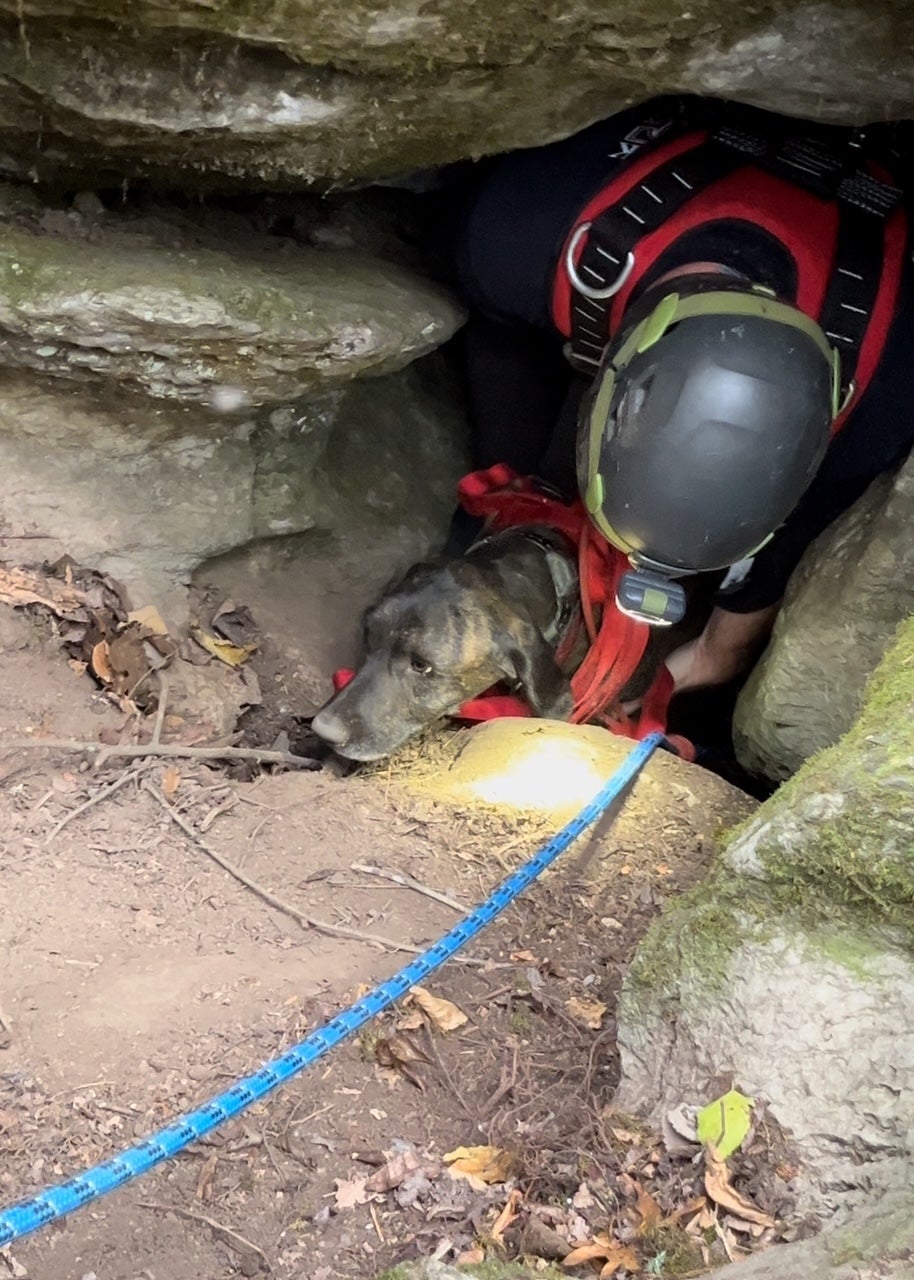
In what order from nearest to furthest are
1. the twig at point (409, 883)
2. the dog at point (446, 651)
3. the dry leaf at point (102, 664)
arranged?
the twig at point (409, 883) < the dry leaf at point (102, 664) < the dog at point (446, 651)

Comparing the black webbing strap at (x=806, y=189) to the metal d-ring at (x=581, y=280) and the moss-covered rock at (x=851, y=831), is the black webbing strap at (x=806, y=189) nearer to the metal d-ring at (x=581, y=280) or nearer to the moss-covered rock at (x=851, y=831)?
the metal d-ring at (x=581, y=280)

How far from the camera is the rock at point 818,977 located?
175cm

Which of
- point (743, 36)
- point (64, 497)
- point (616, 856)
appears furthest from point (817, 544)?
point (64, 497)

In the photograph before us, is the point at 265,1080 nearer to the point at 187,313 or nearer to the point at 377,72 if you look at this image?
the point at 187,313

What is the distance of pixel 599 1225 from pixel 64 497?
263 cm

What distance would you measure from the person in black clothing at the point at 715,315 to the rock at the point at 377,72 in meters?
0.57

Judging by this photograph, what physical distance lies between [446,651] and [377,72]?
75.2 inches

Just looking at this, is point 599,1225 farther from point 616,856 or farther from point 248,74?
point 248,74

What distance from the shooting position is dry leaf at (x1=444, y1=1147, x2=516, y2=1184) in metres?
1.91

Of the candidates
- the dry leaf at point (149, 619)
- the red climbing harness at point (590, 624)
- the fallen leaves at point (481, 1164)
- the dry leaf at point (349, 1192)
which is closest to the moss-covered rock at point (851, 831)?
the fallen leaves at point (481, 1164)

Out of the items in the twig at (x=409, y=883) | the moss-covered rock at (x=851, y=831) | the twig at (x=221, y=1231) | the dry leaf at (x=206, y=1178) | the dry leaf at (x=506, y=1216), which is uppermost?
the moss-covered rock at (x=851, y=831)

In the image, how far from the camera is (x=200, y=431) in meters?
3.56

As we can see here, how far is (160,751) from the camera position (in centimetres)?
314

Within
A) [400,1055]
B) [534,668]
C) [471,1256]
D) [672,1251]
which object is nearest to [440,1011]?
[400,1055]
